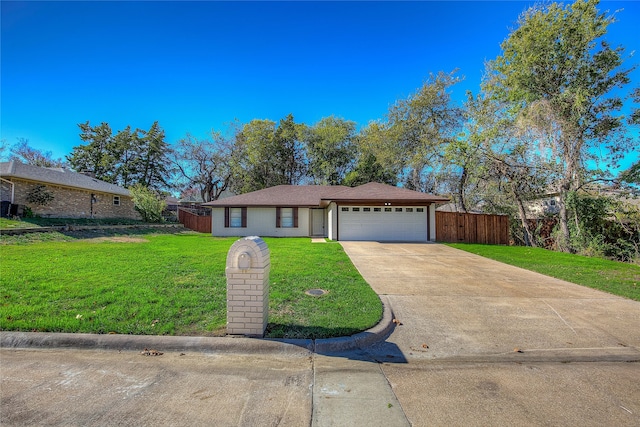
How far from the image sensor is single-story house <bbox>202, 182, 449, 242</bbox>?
16.0 metres

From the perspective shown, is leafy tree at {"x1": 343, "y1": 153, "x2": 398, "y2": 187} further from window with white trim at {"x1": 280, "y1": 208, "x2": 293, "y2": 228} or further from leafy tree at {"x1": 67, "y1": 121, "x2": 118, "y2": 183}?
leafy tree at {"x1": 67, "y1": 121, "x2": 118, "y2": 183}

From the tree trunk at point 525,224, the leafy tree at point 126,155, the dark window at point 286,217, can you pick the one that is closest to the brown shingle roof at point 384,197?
the tree trunk at point 525,224

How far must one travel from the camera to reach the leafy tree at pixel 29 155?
32094 millimetres

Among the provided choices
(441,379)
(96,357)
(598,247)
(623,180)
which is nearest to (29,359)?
(96,357)

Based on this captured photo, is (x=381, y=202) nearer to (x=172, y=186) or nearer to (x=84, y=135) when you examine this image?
(x=172, y=186)

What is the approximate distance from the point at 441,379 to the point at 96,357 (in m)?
3.47

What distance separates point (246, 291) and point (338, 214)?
1276 cm

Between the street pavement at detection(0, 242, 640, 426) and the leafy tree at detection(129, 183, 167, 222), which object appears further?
the leafy tree at detection(129, 183, 167, 222)

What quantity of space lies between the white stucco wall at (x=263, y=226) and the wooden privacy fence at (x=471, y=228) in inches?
323

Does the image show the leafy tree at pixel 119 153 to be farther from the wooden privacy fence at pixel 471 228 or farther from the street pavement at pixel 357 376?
the street pavement at pixel 357 376

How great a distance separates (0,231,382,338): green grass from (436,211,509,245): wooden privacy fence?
10.9 m

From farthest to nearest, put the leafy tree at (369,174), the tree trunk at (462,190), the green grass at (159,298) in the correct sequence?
1. the leafy tree at (369,174)
2. the tree trunk at (462,190)
3. the green grass at (159,298)

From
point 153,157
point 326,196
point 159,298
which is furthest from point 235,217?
point 153,157

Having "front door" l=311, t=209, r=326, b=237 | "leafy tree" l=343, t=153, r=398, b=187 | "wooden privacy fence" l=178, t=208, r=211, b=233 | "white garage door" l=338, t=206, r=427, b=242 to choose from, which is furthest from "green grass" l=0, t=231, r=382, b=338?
"leafy tree" l=343, t=153, r=398, b=187
